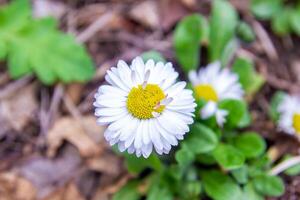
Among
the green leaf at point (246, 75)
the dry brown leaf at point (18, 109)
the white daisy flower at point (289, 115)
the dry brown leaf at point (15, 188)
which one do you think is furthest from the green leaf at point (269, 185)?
the dry brown leaf at point (18, 109)

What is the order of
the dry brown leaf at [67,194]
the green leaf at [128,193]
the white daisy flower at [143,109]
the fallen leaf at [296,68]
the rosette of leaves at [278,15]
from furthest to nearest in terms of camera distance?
the rosette of leaves at [278,15], the fallen leaf at [296,68], the dry brown leaf at [67,194], the green leaf at [128,193], the white daisy flower at [143,109]

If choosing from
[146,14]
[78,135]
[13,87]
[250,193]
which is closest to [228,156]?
[250,193]

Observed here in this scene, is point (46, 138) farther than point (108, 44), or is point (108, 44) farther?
point (108, 44)

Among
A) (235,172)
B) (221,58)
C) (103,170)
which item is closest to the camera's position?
(235,172)

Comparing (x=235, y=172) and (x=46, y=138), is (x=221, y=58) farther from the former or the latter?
(x=46, y=138)

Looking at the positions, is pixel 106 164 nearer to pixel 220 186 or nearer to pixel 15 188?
pixel 15 188

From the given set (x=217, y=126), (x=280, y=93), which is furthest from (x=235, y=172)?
(x=280, y=93)

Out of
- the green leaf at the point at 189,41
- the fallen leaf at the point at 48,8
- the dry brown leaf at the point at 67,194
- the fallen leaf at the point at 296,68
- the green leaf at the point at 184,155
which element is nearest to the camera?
the green leaf at the point at 184,155

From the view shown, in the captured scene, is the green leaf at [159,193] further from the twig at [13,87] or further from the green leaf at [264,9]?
the green leaf at [264,9]
